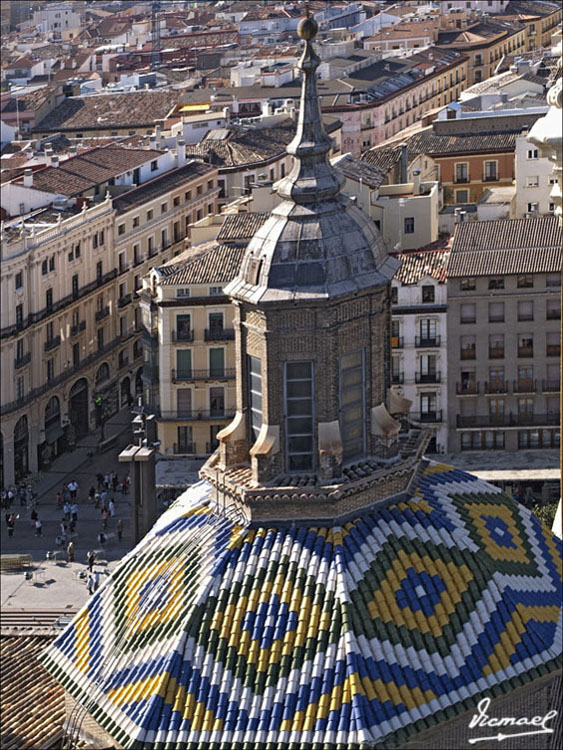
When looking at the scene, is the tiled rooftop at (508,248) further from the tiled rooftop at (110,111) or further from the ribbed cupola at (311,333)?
the tiled rooftop at (110,111)

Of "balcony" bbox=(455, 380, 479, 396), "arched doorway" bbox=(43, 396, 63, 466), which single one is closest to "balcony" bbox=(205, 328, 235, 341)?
"balcony" bbox=(455, 380, 479, 396)

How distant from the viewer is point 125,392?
8775cm

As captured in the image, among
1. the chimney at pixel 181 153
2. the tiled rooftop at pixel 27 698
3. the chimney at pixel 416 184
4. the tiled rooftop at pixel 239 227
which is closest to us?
the tiled rooftop at pixel 27 698

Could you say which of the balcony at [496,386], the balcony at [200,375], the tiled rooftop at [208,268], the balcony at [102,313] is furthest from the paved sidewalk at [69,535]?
the balcony at [496,386]

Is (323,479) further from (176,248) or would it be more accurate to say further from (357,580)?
(176,248)

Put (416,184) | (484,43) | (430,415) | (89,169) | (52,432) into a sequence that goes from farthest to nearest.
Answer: (484,43) → (89,169) → (416,184) → (52,432) → (430,415)

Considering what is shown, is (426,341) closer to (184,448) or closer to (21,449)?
(184,448)

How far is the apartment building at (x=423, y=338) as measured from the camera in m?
70.9

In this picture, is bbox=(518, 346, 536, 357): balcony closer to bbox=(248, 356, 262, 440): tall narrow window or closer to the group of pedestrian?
the group of pedestrian

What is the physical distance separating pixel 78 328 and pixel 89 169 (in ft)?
45.8

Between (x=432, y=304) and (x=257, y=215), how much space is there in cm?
974

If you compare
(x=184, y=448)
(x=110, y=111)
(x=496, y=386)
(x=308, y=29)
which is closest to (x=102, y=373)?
(x=184, y=448)

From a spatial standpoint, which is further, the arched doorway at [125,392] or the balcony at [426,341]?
the arched doorway at [125,392]

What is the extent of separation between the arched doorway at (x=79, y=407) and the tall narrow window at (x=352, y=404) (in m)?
52.6
